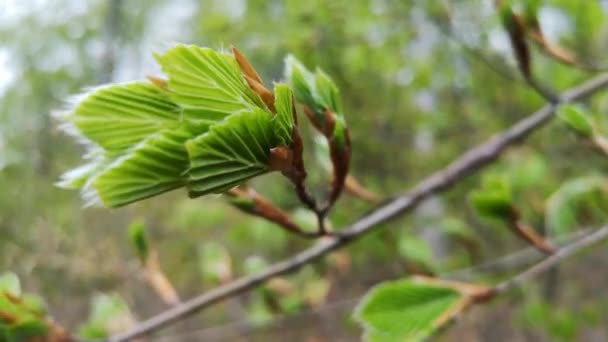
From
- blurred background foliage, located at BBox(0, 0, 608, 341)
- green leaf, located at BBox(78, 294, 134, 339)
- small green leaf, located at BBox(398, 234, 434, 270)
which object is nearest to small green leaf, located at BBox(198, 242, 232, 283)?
blurred background foliage, located at BBox(0, 0, 608, 341)

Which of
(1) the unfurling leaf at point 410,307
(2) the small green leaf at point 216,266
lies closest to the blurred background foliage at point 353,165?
(2) the small green leaf at point 216,266

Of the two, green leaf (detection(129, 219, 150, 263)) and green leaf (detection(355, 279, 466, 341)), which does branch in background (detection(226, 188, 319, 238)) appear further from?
green leaf (detection(129, 219, 150, 263))

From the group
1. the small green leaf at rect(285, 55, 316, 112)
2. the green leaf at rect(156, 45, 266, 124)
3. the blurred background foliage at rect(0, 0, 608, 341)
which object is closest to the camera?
the green leaf at rect(156, 45, 266, 124)

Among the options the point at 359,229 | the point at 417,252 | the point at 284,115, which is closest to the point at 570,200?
the point at 417,252

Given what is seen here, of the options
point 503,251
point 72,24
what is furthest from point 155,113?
point 72,24

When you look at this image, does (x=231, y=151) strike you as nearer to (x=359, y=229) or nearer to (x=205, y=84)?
(x=205, y=84)

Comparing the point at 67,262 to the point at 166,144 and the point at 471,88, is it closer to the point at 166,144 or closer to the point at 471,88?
the point at 471,88
